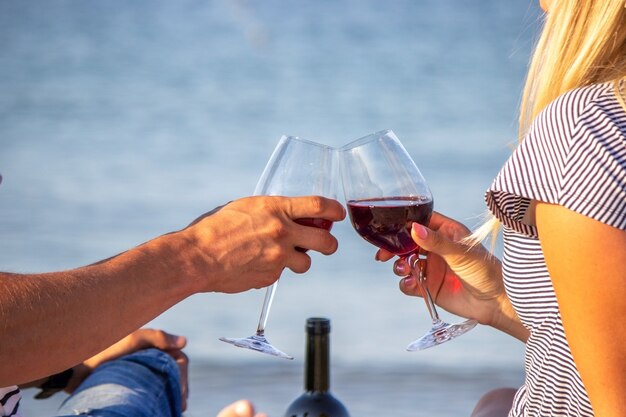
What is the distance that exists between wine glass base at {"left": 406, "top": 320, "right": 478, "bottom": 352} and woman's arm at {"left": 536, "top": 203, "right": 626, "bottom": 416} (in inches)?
26.2

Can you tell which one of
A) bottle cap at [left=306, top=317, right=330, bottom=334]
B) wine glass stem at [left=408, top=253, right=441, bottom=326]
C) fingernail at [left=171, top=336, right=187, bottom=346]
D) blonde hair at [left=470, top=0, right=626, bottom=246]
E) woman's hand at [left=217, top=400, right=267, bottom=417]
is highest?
blonde hair at [left=470, top=0, right=626, bottom=246]

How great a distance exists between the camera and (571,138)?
171 cm

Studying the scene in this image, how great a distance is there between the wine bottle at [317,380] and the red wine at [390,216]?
432 mm

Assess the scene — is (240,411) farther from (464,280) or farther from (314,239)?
(464,280)

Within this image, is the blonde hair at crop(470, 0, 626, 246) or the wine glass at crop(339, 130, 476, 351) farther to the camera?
the wine glass at crop(339, 130, 476, 351)

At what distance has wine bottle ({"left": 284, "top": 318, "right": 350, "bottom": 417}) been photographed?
2.69 meters

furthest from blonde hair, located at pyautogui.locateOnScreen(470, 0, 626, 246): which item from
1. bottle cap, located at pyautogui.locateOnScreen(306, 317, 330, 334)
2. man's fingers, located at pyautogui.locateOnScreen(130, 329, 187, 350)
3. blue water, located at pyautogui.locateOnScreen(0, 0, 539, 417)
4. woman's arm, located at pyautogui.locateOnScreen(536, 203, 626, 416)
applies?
blue water, located at pyautogui.locateOnScreen(0, 0, 539, 417)

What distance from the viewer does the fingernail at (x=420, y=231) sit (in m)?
2.33

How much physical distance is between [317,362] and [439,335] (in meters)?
0.45

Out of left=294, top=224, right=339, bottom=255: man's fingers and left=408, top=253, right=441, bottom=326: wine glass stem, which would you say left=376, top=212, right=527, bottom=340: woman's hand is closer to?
left=408, top=253, right=441, bottom=326: wine glass stem

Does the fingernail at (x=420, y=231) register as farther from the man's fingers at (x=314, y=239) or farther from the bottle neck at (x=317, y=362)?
the bottle neck at (x=317, y=362)

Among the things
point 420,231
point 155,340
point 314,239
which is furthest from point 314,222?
point 155,340

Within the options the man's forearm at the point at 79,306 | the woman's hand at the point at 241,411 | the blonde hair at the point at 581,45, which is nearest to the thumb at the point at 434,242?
the blonde hair at the point at 581,45

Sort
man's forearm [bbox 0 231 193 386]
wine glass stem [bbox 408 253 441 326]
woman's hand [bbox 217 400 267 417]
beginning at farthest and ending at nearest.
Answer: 1. woman's hand [bbox 217 400 267 417]
2. wine glass stem [bbox 408 253 441 326]
3. man's forearm [bbox 0 231 193 386]
